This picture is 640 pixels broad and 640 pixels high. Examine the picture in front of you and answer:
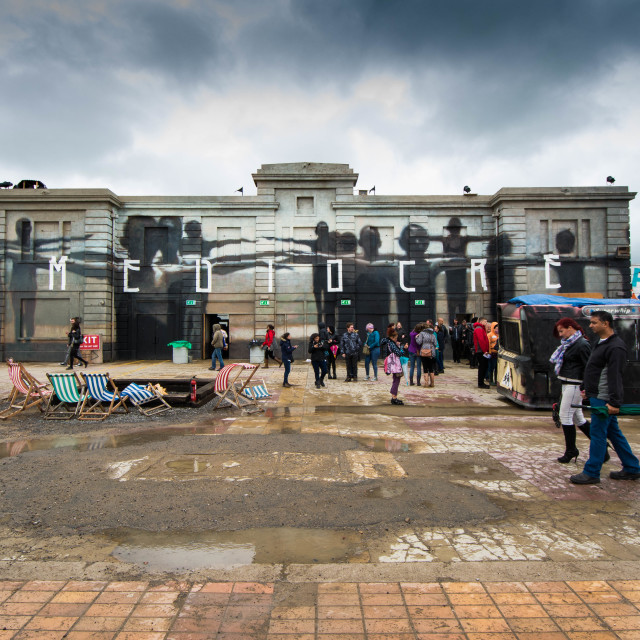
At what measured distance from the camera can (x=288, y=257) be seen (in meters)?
23.0

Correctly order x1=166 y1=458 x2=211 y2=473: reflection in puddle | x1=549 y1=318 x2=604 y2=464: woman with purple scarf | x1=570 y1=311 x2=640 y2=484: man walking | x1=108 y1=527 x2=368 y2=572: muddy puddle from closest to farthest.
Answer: x1=108 y1=527 x2=368 y2=572: muddy puddle → x1=570 y1=311 x2=640 y2=484: man walking → x1=166 y1=458 x2=211 y2=473: reflection in puddle → x1=549 y1=318 x2=604 y2=464: woman with purple scarf

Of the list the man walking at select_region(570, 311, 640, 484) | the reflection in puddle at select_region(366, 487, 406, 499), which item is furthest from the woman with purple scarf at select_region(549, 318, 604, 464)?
the reflection in puddle at select_region(366, 487, 406, 499)

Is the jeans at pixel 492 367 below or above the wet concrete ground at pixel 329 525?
above

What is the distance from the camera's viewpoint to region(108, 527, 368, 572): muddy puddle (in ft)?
11.3

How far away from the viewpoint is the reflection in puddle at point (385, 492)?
15.6 feet

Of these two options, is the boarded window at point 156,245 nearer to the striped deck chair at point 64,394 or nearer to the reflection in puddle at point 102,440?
the striped deck chair at point 64,394

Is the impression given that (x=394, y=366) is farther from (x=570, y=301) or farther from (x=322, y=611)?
(x=322, y=611)

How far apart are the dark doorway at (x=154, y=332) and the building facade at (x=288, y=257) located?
69mm

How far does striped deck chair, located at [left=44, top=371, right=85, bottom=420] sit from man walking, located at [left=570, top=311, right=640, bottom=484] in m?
8.52

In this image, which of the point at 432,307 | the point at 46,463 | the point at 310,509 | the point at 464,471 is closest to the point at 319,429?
the point at 464,471

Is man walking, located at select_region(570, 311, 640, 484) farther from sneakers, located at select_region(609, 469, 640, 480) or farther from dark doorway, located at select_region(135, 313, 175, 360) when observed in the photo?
dark doorway, located at select_region(135, 313, 175, 360)

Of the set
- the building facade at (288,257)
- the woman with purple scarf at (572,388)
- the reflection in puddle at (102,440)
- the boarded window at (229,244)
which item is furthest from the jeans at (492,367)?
the boarded window at (229,244)

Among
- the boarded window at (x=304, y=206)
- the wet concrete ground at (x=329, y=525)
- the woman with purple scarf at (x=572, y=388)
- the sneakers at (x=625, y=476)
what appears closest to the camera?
the wet concrete ground at (x=329, y=525)

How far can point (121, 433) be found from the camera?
Answer: 7770mm
